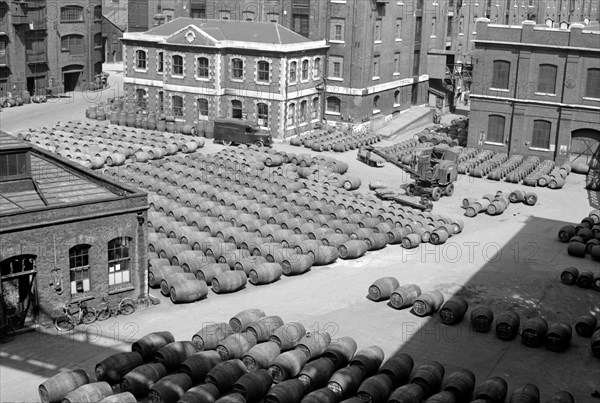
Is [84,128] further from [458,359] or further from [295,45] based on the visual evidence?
[458,359]

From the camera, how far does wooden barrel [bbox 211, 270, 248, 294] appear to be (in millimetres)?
32188

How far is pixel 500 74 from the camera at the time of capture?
191 ft

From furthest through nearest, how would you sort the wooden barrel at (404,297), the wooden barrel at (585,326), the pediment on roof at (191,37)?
the pediment on roof at (191,37) → the wooden barrel at (404,297) → the wooden barrel at (585,326)

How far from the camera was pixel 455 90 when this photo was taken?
7931 centimetres

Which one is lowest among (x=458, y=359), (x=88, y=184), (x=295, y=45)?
(x=458, y=359)

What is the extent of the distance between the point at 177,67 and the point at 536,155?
28.4 meters

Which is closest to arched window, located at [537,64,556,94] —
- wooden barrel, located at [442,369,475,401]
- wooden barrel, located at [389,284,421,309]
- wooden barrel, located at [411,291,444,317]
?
wooden barrel, located at [389,284,421,309]

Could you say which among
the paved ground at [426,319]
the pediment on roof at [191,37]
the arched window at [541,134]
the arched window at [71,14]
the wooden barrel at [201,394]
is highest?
the arched window at [71,14]

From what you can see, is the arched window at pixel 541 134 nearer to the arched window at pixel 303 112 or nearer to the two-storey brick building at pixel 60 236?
the arched window at pixel 303 112

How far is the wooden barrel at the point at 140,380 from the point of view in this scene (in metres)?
23.5

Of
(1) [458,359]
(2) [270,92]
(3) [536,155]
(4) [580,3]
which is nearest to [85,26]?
(2) [270,92]

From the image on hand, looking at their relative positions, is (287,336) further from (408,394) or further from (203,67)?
(203,67)

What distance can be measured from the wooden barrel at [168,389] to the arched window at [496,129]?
1620 inches

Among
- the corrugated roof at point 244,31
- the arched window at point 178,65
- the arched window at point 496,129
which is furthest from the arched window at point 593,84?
the arched window at point 178,65
